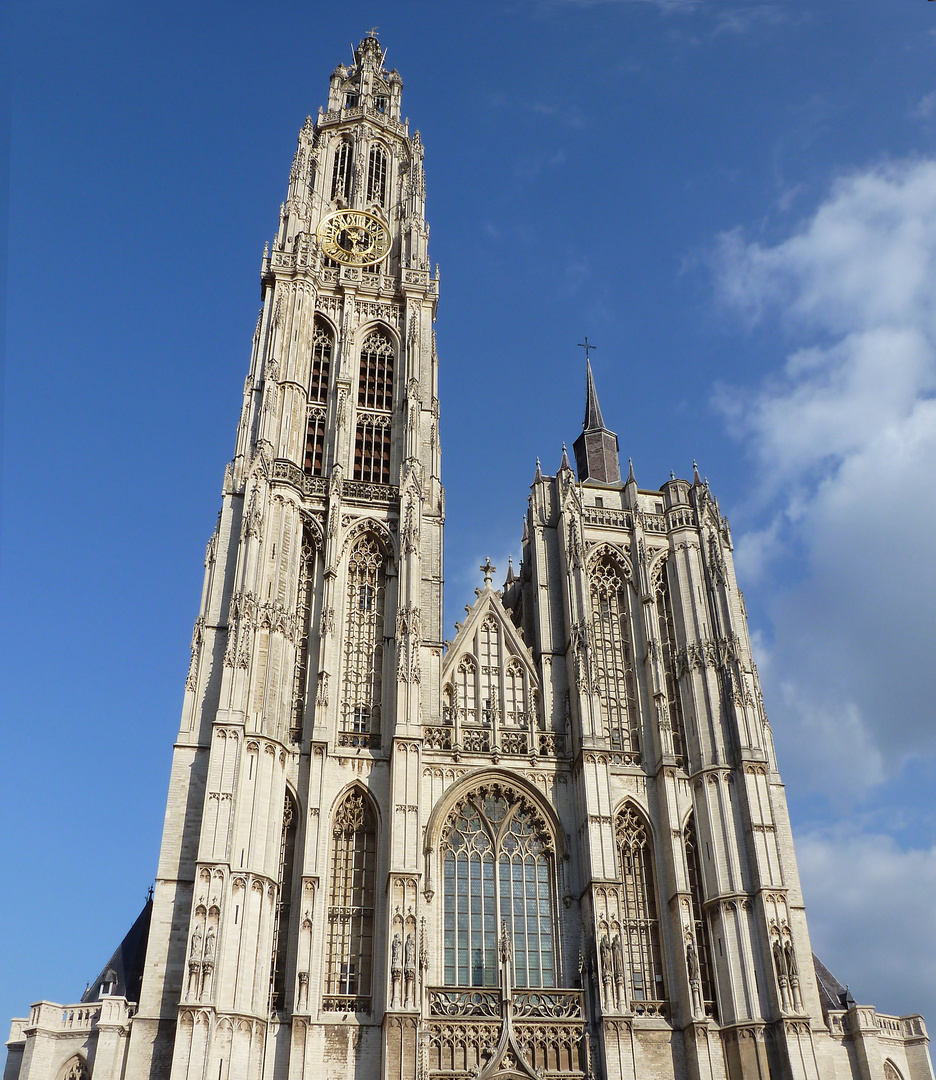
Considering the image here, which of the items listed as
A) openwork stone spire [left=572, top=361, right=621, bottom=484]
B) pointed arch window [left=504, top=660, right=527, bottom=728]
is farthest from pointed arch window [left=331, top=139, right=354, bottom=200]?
pointed arch window [left=504, top=660, right=527, bottom=728]

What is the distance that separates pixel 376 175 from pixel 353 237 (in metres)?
5.34

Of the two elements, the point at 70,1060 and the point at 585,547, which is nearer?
the point at 70,1060

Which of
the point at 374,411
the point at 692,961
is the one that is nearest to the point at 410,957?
the point at 692,961

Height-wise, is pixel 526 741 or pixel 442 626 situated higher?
pixel 442 626

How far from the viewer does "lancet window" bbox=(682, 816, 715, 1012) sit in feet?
101

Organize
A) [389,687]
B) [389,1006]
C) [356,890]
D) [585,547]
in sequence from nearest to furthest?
[389,1006], [356,890], [389,687], [585,547]

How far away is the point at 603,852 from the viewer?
104ft

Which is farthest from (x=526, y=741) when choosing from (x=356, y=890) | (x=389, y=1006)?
(x=389, y=1006)

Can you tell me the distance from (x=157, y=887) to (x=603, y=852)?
13399 mm

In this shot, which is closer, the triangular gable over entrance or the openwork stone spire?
the triangular gable over entrance

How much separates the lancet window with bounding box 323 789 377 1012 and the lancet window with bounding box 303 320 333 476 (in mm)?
13384

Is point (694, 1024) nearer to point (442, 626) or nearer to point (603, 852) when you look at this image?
point (603, 852)

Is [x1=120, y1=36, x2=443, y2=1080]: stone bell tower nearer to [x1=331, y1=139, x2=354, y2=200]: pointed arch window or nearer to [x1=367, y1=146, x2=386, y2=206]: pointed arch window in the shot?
[x1=331, y1=139, x2=354, y2=200]: pointed arch window

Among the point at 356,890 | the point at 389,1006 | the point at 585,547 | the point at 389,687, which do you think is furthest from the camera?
the point at 585,547
